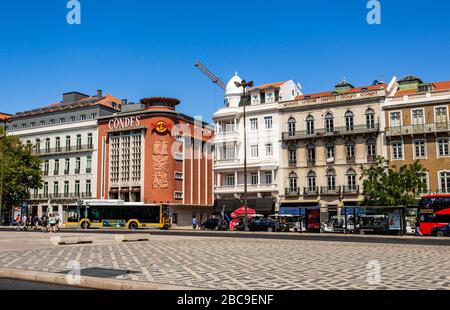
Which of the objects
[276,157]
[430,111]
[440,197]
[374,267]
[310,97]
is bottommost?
[374,267]

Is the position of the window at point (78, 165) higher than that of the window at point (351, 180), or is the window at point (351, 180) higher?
the window at point (78, 165)

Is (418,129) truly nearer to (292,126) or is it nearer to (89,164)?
(292,126)

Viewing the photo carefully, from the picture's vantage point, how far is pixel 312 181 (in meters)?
51.6

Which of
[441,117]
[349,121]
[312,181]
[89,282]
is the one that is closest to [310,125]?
[349,121]

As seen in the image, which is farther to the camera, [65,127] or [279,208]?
[65,127]

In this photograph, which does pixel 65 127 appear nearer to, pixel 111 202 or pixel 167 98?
pixel 167 98

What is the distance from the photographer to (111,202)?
Answer: 4912 cm

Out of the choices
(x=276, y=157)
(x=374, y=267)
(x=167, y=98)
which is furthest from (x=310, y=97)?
(x=374, y=267)

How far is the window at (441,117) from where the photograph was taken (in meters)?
45.5

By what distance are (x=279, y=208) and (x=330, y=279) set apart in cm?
4152

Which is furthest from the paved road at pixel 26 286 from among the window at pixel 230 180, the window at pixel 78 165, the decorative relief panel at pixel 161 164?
the window at pixel 78 165

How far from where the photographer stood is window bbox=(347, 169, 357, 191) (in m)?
49.2

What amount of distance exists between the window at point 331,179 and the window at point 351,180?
1.57 m

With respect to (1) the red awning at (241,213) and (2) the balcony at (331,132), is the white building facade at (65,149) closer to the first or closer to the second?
(1) the red awning at (241,213)
